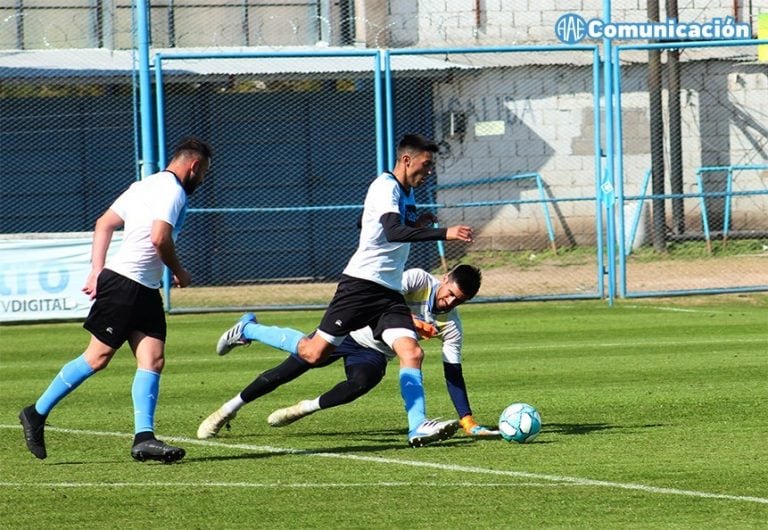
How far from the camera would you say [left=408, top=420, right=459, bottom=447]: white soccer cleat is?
8.98 m

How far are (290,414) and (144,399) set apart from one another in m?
1.49

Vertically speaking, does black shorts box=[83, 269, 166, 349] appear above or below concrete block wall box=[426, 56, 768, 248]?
below

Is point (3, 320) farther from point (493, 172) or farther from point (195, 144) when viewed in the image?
point (195, 144)

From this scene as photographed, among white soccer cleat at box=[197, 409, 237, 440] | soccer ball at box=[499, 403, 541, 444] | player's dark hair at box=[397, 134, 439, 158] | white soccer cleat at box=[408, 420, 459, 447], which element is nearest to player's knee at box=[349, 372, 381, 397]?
white soccer cleat at box=[408, 420, 459, 447]

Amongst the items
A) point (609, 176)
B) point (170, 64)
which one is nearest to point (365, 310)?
point (609, 176)

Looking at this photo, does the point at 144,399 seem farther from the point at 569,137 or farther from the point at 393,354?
the point at 569,137

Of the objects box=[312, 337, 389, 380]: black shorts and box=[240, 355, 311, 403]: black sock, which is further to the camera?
box=[312, 337, 389, 380]: black shorts

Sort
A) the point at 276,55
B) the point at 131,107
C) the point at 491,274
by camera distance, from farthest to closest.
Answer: the point at 131,107, the point at 491,274, the point at 276,55

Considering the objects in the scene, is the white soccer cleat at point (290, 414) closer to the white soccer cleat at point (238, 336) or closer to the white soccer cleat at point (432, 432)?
the white soccer cleat at point (238, 336)

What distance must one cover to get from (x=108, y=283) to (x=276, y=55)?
35.1ft

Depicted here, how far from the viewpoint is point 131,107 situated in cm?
2544

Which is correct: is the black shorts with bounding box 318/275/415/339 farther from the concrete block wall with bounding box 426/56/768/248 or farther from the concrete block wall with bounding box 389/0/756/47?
the concrete block wall with bounding box 389/0/756/47

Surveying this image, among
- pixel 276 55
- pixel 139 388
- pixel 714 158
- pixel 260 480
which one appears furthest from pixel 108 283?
pixel 714 158

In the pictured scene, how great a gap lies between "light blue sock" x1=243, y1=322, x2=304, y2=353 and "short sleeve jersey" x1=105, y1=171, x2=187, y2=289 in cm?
128
